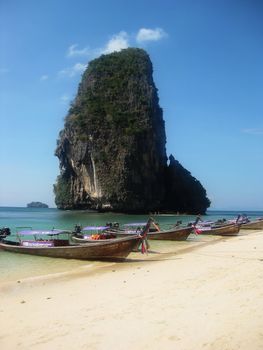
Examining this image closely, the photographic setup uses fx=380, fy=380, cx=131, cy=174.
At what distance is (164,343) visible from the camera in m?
4.70

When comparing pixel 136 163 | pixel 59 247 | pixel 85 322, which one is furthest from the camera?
pixel 136 163

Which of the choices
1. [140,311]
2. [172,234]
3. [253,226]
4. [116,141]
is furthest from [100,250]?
[116,141]

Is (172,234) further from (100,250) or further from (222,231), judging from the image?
(100,250)

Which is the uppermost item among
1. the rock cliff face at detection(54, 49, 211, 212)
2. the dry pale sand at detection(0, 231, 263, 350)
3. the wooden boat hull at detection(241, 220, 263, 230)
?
the rock cliff face at detection(54, 49, 211, 212)

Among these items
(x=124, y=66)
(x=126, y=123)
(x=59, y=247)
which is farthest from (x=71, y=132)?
(x=59, y=247)

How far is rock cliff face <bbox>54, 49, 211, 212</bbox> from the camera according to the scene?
222ft

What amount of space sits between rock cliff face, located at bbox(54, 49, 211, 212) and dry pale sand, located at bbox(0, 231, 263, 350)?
5695 centimetres

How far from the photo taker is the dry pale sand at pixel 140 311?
4852 mm

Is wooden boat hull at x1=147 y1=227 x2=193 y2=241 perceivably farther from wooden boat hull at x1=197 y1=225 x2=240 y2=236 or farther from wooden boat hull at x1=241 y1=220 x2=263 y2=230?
wooden boat hull at x1=241 y1=220 x2=263 y2=230

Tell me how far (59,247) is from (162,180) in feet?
200

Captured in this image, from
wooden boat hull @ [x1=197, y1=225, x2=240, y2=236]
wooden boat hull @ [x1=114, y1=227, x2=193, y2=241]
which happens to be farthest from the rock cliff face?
wooden boat hull @ [x1=114, y1=227, x2=193, y2=241]

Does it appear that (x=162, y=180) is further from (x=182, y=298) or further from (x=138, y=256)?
(x=182, y=298)

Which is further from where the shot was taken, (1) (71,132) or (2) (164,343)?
(1) (71,132)

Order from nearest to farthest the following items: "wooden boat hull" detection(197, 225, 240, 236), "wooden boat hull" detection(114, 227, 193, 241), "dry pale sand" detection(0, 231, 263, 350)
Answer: "dry pale sand" detection(0, 231, 263, 350)
"wooden boat hull" detection(114, 227, 193, 241)
"wooden boat hull" detection(197, 225, 240, 236)
